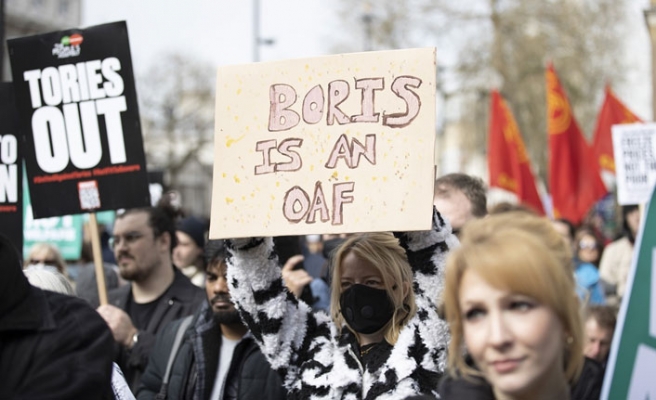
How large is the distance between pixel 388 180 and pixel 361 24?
30.3 m

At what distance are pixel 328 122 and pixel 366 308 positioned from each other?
2.17 feet

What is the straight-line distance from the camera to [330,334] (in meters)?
3.79

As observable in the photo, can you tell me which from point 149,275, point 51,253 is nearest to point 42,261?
point 51,253

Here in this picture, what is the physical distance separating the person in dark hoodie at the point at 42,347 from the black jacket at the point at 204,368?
1.54 m

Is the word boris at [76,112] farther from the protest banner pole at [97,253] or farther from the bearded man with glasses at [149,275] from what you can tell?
the bearded man with glasses at [149,275]

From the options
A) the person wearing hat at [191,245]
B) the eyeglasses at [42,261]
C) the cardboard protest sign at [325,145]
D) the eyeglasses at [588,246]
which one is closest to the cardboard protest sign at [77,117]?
the cardboard protest sign at [325,145]

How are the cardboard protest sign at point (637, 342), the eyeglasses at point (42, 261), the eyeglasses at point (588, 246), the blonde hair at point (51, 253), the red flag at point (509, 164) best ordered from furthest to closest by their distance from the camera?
1. the red flag at point (509, 164)
2. the eyeglasses at point (588, 246)
3. the blonde hair at point (51, 253)
4. the eyeglasses at point (42, 261)
5. the cardboard protest sign at point (637, 342)

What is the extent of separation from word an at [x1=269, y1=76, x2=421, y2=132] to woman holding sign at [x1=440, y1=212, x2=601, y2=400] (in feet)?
3.64

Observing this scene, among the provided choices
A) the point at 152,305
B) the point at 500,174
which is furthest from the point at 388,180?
the point at 500,174

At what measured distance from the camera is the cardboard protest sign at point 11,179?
5305mm

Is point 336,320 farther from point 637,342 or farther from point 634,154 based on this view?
point 634,154

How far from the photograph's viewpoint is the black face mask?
143 inches

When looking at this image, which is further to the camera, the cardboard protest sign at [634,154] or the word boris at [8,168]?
the cardboard protest sign at [634,154]

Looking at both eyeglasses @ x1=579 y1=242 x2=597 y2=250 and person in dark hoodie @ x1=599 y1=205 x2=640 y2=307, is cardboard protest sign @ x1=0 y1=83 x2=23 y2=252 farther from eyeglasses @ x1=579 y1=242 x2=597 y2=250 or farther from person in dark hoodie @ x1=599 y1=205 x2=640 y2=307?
eyeglasses @ x1=579 y1=242 x2=597 y2=250
